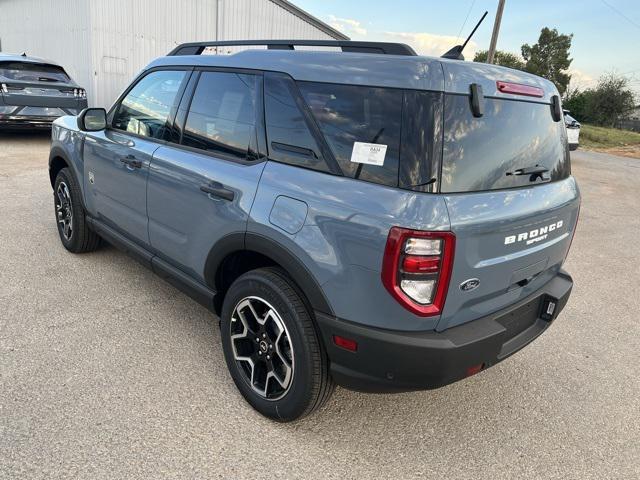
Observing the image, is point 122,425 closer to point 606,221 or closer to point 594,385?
point 594,385

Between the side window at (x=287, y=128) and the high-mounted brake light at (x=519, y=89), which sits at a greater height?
the high-mounted brake light at (x=519, y=89)

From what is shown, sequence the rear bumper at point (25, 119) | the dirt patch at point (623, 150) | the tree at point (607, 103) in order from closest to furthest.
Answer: the rear bumper at point (25, 119) → the dirt patch at point (623, 150) → the tree at point (607, 103)

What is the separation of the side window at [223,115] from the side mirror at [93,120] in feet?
3.82

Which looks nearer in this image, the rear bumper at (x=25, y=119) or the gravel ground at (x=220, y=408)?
the gravel ground at (x=220, y=408)

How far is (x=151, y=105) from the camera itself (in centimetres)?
329

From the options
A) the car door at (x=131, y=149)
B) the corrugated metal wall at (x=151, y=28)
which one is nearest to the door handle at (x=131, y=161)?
the car door at (x=131, y=149)

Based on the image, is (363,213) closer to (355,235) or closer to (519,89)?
(355,235)

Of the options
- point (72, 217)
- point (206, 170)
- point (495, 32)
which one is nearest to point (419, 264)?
point (206, 170)

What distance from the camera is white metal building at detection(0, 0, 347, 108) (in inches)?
519

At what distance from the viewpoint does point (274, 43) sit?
273 cm

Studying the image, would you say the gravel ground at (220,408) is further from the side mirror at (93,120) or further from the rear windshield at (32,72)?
the rear windshield at (32,72)

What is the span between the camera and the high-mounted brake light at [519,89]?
2137 millimetres

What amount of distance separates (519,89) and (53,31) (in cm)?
1610

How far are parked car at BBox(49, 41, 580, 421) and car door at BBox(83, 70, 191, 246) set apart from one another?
20cm
